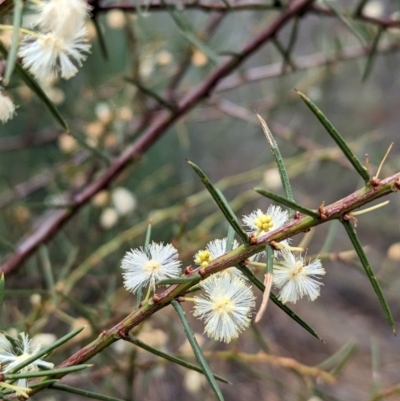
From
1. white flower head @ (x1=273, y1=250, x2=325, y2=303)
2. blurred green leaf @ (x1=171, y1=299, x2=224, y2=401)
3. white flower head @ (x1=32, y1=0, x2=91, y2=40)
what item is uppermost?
white flower head @ (x1=32, y1=0, x2=91, y2=40)

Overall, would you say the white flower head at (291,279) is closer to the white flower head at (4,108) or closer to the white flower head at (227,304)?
the white flower head at (227,304)

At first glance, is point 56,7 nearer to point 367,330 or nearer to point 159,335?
point 159,335

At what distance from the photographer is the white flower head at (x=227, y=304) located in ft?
0.60

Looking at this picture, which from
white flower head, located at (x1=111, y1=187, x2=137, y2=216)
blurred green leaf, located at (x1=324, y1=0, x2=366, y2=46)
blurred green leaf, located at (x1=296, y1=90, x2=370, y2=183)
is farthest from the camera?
white flower head, located at (x1=111, y1=187, x2=137, y2=216)

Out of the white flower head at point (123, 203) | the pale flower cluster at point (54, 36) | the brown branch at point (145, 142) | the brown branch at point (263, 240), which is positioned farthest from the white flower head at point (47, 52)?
the white flower head at point (123, 203)

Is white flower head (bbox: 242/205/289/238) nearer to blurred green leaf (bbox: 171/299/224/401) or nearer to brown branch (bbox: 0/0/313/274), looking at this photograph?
blurred green leaf (bbox: 171/299/224/401)

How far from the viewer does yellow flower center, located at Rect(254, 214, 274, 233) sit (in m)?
0.18

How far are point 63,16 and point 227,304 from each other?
120 mm

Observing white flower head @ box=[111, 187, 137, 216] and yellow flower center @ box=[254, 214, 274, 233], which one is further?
white flower head @ box=[111, 187, 137, 216]

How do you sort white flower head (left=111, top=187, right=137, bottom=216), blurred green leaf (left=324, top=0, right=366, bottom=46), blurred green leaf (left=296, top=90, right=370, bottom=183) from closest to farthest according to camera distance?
blurred green leaf (left=296, top=90, right=370, bottom=183) < blurred green leaf (left=324, top=0, right=366, bottom=46) < white flower head (left=111, top=187, right=137, bottom=216)

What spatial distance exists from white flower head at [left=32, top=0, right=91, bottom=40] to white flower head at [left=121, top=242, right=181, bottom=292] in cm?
9

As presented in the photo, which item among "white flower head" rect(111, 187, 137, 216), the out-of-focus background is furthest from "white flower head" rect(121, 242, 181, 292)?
"white flower head" rect(111, 187, 137, 216)

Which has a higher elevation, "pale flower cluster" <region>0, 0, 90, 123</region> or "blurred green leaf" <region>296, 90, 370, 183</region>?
"pale flower cluster" <region>0, 0, 90, 123</region>

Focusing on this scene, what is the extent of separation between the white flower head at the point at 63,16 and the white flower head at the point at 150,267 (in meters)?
0.09
